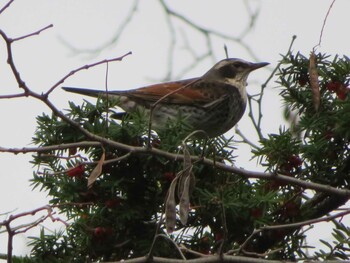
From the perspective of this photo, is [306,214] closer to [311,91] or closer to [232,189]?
[232,189]

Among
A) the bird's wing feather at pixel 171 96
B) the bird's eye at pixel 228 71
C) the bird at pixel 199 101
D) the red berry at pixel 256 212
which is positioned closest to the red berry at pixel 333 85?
the red berry at pixel 256 212

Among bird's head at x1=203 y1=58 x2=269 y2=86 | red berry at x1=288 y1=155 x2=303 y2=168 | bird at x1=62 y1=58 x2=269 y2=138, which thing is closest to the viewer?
red berry at x1=288 y1=155 x2=303 y2=168

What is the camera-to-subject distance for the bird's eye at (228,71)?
605 centimetres

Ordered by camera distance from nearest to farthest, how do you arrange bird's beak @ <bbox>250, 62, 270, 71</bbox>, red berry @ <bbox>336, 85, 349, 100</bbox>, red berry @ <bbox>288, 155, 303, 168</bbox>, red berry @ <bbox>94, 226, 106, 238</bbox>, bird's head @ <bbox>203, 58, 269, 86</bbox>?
red berry @ <bbox>94, 226, 106, 238</bbox> < red berry @ <bbox>288, 155, 303, 168</bbox> < red berry @ <bbox>336, 85, 349, 100</bbox> < bird's beak @ <bbox>250, 62, 270, 71</bbox> < bird's head @ <bbox>203, 58, 269, 86</bbox>

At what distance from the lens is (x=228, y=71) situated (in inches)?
240

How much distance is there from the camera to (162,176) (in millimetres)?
3090

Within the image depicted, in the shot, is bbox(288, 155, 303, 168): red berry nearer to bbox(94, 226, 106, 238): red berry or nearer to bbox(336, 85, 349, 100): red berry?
bbox(336, 85, 349, 100): red berry

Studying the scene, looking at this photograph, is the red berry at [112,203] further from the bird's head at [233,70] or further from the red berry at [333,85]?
the bird's head at [233,70]

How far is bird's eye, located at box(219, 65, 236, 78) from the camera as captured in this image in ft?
19.9

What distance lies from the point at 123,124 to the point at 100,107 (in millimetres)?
171

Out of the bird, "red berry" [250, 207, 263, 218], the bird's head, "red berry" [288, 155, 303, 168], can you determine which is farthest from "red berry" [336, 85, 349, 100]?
the bird's head

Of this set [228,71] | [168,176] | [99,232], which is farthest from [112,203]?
[228,71]

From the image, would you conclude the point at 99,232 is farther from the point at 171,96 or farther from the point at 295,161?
the point at 171,96

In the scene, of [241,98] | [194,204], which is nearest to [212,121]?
[241,98]
